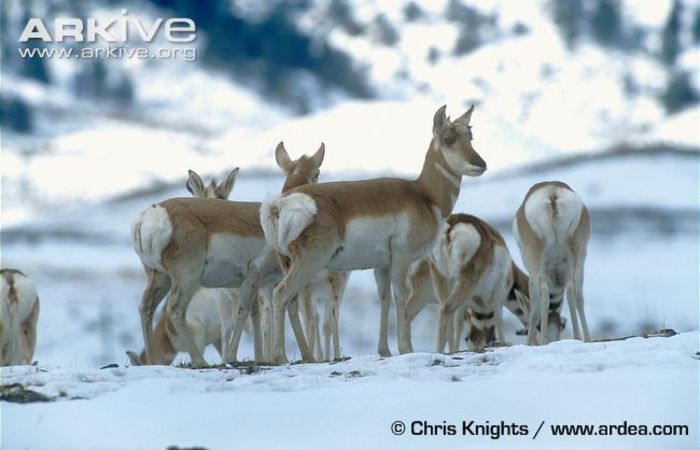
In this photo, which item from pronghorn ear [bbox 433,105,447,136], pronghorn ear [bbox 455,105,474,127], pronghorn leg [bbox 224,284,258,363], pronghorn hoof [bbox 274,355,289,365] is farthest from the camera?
pronghorn ear [bbox 455,105,474,127]

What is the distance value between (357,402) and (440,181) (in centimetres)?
381

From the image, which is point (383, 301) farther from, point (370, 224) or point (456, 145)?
point (456, 145)

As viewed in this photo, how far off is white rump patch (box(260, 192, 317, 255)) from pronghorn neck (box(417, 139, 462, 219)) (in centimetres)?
194

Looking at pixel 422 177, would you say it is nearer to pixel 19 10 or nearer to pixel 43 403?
pixel 43 403

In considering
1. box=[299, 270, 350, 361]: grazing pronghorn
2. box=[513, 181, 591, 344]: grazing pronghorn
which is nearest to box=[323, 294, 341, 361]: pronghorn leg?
box=[299, 270, 350, 361]: grazing pronghorn

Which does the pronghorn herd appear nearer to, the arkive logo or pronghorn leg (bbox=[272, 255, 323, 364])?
pronghorn leg (bbox=[272, 255, 323, 364])

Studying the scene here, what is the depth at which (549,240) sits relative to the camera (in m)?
15.9

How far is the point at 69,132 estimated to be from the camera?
4380 inches

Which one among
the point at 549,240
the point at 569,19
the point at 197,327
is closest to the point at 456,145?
the point at 549,240

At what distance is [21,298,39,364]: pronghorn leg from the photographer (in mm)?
18594

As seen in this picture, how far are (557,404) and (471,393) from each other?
0.73m

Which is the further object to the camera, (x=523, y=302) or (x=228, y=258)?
(x=523, y=302)

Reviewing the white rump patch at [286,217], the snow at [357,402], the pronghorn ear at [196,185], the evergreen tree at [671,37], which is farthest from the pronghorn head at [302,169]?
the evergreen tree at [671,37]

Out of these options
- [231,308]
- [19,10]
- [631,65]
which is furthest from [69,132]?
[231,308]
